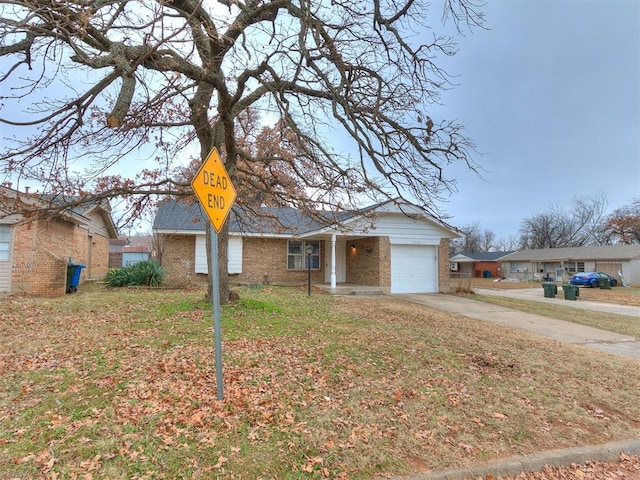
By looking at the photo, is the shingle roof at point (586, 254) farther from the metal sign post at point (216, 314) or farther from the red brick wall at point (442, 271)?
the metal sign post at point (216, 314)

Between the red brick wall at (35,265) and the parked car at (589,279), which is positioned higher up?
the red brick wall at (35,265)

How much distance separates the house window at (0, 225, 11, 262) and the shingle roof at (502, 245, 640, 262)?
42727mm

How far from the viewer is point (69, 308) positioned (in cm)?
901

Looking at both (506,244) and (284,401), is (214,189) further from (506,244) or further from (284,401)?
(506,244)

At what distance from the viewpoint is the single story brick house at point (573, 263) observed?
31906 mm

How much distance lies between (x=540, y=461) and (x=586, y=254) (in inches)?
1594

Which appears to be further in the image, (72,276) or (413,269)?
(413,269)

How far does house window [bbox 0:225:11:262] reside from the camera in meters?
11.9

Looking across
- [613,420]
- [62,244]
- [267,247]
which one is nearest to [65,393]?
[613,420]

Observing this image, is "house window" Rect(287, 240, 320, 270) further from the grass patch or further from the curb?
the curb

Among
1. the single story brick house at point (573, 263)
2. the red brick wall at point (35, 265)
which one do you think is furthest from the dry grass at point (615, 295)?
the red brick wall at point (35, 265)

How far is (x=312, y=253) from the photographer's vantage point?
54.4 ft

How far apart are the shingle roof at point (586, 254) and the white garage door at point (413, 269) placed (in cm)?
2576

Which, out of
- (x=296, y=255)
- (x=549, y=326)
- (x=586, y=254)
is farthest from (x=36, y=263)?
(x=586, y=254)
